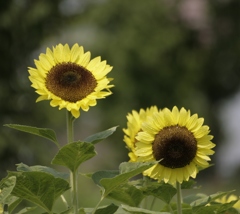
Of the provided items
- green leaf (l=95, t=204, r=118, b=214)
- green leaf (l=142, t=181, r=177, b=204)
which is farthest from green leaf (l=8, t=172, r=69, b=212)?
green leaf (l=142, t=181, r=177, b=204)

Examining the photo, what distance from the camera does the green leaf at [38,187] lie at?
191 cm

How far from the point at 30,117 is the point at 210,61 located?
11.9m

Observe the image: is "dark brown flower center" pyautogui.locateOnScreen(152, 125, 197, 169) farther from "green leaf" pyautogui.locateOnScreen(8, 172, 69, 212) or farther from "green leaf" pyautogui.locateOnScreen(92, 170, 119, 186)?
"green leaf" pyautogui.locateOnScreen(8, 172, 69, 212)

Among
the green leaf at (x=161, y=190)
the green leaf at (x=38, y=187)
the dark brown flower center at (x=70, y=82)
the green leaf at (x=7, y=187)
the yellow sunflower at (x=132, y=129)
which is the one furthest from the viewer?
the yellow sunflower at (x=132, y=129)

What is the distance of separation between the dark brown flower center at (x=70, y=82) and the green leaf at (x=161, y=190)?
294mm

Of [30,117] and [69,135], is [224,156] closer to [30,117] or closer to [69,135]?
[30,117]

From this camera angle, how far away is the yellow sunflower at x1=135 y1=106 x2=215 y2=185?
2.09m

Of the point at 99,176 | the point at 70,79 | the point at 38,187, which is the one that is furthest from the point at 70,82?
the point at 38,187

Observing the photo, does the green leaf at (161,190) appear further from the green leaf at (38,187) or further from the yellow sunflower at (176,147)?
the green leaf at (38,187)

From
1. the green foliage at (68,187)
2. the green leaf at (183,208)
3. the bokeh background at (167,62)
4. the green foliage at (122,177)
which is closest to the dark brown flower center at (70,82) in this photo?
the green foliage at (68,187)

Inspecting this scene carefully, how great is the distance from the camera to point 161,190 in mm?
2066

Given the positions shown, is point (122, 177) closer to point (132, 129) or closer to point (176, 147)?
point (176, 147)

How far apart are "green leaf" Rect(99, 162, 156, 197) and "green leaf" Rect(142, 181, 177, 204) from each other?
0.07 meters

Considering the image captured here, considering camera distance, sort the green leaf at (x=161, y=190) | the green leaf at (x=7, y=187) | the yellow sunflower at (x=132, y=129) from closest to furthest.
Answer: the green leaf at (x=7, y=187) → the green leaf at (x=161, y=190) → the yellow sunflower at (x=132, y=129)
